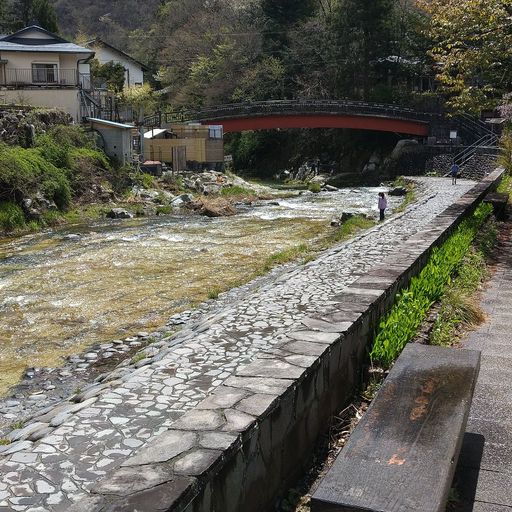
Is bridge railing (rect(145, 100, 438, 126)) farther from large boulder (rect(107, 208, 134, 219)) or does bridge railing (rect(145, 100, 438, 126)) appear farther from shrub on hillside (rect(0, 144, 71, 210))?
large boulder (rect(107, 208, 134, 219))

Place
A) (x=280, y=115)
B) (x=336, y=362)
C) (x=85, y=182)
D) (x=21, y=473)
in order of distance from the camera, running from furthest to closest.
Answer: (x=280, y=115) → (x=85, y=182) → (x=336, y=362) → (x=21, y=473)

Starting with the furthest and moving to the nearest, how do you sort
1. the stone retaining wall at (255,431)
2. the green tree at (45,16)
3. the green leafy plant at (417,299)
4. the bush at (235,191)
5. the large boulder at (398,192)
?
the green tree at (45,16), the large boulder at (398,192), the bush at (235,191), the green leafy plant at (417,299), the stone retaining wall at (255,431)

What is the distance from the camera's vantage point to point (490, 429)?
5.05m

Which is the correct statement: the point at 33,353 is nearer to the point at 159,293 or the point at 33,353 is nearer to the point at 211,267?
the point at 159,293

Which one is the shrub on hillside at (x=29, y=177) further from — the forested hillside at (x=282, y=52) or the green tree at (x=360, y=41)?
the green tree at (x=360, y=41)

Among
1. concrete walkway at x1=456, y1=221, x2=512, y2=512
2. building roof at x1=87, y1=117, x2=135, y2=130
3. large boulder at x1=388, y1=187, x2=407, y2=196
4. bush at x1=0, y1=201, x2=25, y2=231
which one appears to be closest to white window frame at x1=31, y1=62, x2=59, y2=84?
building roof at x1=87, y1=117, x2=135, y2=130

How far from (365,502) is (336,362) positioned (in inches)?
91.2

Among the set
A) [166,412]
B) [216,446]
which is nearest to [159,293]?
[166,412]

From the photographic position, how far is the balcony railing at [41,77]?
35344 millimetres

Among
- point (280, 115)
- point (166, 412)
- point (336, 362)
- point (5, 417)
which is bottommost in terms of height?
point (5, 417)

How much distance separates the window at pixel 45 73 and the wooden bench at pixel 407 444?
117 feet

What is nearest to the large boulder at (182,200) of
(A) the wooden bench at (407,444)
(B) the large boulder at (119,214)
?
(B) the large boulder at (119,214)

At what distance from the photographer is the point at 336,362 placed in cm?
533

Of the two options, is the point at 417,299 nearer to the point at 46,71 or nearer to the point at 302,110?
the point at 46,71
